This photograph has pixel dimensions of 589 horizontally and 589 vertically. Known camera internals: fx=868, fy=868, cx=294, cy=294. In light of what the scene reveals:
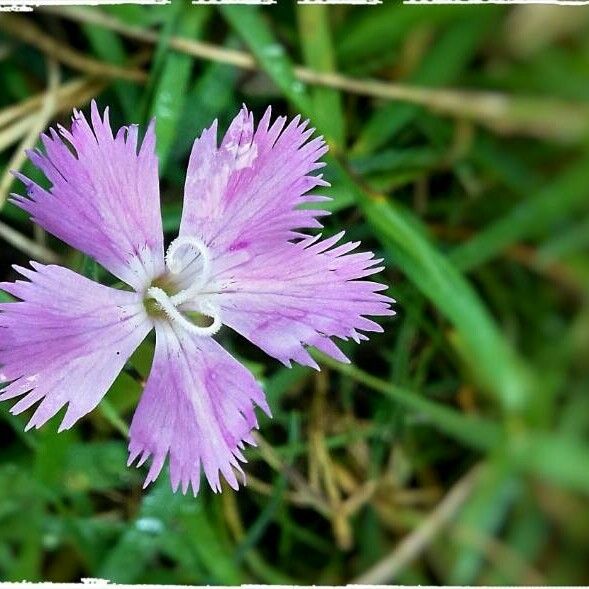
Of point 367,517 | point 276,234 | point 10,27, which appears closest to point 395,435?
point 367,517

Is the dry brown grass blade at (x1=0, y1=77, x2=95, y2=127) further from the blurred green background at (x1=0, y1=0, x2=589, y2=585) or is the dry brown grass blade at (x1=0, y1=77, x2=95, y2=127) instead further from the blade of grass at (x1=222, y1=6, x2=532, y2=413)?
the blade of grass at (x1=222, y1=6, x2=532, y2=413)

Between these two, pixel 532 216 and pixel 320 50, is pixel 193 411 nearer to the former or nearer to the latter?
pixel 320 50

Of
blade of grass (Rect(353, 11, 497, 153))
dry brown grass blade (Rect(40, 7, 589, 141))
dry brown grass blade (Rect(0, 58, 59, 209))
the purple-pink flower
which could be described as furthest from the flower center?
blade of grass (Rect(353, 11, 497, 153))

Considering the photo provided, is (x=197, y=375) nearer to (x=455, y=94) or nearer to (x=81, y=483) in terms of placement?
(x=81, y=483)

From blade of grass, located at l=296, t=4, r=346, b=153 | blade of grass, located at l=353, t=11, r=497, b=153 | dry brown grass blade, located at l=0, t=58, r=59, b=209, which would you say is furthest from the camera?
blade of grass, located at l=353, t=11, r=497, b=153

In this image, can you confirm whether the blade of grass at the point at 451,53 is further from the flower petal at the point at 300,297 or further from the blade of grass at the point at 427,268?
the flower petal at the point at 300,297

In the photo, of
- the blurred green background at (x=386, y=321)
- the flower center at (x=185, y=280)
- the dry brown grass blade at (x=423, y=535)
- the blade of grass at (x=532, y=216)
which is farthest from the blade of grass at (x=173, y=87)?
the dry brown grass blade at (x=423, y=535)
